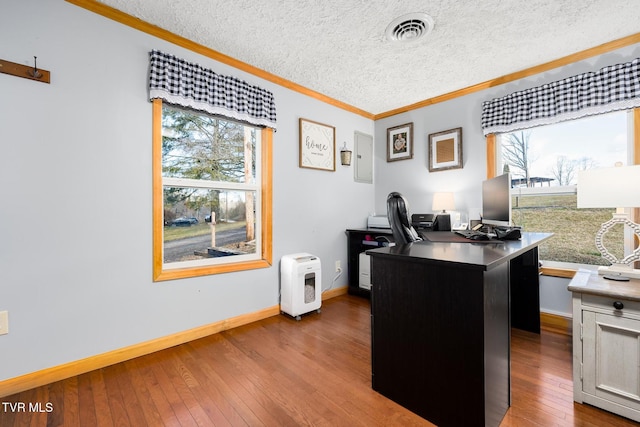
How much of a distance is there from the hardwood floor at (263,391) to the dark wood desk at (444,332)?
84 mm

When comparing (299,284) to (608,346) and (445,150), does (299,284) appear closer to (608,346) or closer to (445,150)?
(608,346)

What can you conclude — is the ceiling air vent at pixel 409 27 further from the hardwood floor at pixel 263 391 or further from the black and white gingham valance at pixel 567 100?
the hardwood floor at pixel 263 391

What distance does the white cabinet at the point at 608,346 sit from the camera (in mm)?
1395

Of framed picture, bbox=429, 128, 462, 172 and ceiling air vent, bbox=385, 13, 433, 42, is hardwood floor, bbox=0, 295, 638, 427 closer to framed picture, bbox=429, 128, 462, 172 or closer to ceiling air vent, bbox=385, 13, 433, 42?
framed picture, bbox=429, 128, 462, 172

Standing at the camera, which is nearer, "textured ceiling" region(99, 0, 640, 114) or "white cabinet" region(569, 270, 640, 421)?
"white cabinet" region(569, 270, 640, 421)

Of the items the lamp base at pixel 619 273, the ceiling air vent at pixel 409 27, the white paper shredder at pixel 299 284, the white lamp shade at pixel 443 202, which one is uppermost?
the ceiling air vent at pixel 409 27

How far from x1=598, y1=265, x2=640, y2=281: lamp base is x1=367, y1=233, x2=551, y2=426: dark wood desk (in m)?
0.62

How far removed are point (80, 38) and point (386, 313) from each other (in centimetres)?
263

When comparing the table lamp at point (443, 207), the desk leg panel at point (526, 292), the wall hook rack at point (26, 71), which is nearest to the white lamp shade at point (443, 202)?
the table lamp at point (443, 207)

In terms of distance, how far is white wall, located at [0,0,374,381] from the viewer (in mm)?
1678

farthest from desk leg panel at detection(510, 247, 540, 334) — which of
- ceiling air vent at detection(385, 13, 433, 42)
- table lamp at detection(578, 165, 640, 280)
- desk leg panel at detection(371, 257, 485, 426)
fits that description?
ceiling air vent at detection(385, 13, 433, 42)

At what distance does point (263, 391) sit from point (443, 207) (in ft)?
8.27

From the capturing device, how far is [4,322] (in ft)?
5.38

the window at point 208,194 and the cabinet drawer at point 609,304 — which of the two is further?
the window at point 208,194
